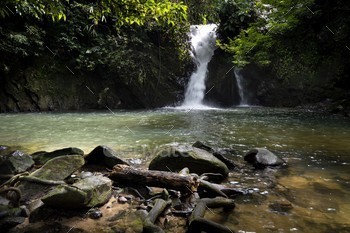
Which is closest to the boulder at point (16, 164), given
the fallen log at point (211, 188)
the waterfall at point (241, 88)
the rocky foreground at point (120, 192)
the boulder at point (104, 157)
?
the rocky foreground at point (120, 192)

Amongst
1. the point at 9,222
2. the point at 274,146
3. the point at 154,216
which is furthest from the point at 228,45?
the point at 9,222

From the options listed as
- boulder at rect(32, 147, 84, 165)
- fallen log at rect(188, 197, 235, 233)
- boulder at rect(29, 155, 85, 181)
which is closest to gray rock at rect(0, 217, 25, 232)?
boulder at rect(29, 155, 85, 181)

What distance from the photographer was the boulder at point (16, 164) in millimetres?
4465

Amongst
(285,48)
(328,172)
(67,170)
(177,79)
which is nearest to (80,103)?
(177,79)

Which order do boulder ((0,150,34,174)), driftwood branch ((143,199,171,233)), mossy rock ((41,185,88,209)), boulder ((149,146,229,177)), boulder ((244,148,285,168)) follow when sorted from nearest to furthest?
driftwood branch ((143,199,171,233))
mossy rock ((41,185,88,209))
boulder ((0,150,34,174))
boulder ((149,146,229,177))
boulder ((244,148,285,168))

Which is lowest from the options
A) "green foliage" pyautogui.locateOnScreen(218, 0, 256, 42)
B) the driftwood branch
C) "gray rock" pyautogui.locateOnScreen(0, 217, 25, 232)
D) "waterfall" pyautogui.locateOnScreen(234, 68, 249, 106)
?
"gray rock" pyautogui.locateOnScreen(0, 217, 25, 232)

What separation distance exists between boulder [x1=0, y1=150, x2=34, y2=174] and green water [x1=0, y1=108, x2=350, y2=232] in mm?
1766

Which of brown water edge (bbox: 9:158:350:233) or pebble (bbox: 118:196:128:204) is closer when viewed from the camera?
brown water edge (bbox: 9:158:350:233)

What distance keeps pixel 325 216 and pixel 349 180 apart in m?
1.55

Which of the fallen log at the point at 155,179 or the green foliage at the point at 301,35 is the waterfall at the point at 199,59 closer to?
the green foliage at the point at 301,35

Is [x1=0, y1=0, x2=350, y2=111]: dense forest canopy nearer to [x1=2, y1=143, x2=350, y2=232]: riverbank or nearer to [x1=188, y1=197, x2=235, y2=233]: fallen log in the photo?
[x1=2, y1=143, x2=350, y2=232]: riverbank

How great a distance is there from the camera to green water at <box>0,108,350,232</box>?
3.35 metres

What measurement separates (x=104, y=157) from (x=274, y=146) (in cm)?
424

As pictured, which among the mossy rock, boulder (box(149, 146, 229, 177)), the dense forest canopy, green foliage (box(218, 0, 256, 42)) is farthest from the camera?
green foliage (box(218, 0, 256, 42))
